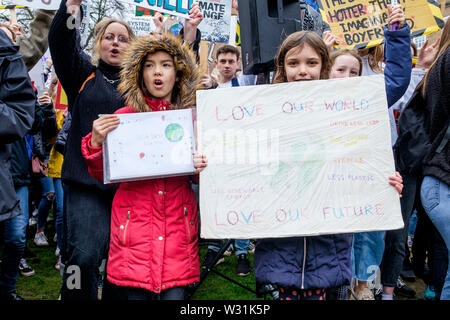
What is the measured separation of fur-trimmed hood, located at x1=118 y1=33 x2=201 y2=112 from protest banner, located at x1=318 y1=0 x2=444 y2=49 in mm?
1642

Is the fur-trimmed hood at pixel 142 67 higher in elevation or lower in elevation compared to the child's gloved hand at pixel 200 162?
higher

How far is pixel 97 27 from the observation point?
9.58 feet

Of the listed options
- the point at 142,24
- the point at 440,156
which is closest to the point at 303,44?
the point at 440,156

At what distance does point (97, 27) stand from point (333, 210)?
7.02ft

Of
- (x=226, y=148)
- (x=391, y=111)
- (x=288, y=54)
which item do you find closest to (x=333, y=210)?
(x=226, y=148)

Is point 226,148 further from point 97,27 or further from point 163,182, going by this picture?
point 97,27

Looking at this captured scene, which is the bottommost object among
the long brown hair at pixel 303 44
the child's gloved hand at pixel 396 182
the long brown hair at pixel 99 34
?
the child's gloved hand at pixel 396 182

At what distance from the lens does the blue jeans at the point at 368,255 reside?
125 inches

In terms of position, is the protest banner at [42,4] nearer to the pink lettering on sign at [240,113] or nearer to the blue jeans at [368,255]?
the pink lettering on sign at [240,113]

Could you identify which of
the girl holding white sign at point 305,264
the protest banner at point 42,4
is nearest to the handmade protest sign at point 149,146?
the girl holding white sign at point 305,264

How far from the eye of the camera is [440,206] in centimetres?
216

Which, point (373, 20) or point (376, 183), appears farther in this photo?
point (373, 20)

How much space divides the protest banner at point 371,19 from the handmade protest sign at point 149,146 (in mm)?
1928

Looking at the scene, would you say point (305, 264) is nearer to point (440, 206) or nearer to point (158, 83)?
point (440, 206)
